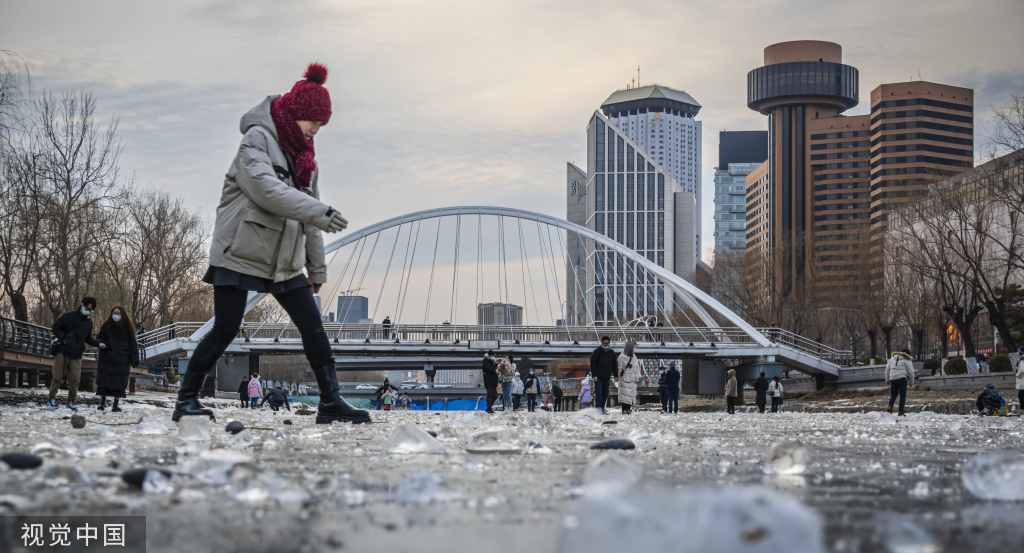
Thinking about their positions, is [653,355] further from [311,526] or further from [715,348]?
[311,526]

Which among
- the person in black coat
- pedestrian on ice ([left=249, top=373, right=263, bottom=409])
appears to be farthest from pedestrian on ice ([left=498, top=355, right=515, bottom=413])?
the person in black coat

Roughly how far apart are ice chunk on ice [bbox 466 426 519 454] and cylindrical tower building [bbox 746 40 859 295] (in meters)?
132

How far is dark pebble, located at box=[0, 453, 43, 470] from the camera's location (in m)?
2.32

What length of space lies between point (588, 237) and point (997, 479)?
147 feet

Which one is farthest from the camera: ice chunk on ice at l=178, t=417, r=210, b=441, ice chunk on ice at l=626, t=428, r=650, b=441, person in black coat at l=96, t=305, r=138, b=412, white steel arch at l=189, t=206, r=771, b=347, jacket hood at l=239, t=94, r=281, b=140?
white steel arch at l=189, t=206, r=771, b=347

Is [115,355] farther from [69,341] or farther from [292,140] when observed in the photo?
[292,140]

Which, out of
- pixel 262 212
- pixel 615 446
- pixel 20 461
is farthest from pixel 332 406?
pixel 20 461

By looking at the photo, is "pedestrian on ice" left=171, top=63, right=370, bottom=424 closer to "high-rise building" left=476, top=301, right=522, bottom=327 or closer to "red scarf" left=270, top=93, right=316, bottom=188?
"red scarf" left=270, top=93, right=316, bottom=188

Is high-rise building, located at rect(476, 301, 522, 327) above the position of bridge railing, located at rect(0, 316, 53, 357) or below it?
above

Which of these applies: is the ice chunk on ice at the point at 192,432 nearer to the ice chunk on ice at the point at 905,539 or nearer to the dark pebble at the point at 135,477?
the dark pebble at the point at 135,477

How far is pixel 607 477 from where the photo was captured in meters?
2.11

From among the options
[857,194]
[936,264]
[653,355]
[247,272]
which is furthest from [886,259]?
[857,194]

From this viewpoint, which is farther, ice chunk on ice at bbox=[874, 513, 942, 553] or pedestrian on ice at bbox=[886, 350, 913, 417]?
pedestrian on ice at bbox=[886, 350, 913, 417]

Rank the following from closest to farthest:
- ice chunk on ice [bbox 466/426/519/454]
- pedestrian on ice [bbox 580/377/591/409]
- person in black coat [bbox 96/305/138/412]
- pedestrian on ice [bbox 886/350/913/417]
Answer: ice chunk on ice [bbox 466/426/519/454]
person in black coat [bbox 96/305/138/412]
pedestrian on ice [bbox 886/350/913/417]
pedestrian on ice [bbox 580/377/591/409]
